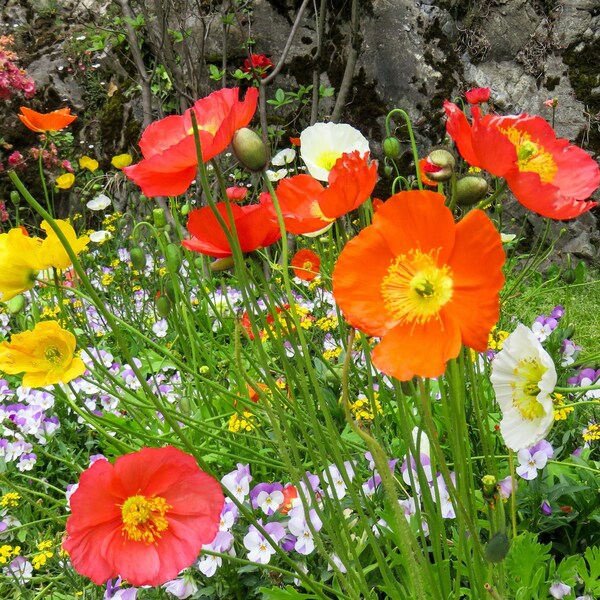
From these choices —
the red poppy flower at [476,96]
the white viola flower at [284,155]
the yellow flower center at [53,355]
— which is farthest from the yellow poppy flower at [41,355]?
the white viola flower at [284,155]

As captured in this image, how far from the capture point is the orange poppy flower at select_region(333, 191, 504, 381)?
1.93 ft

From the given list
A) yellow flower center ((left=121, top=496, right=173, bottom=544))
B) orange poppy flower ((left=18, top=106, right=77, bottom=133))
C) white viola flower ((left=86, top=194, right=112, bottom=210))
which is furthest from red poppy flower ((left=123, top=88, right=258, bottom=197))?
white viola flower ((left=86, top=194, right=112, bottom=210))

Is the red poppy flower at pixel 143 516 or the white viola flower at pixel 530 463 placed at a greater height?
the red poppy flower at pixel 143 516

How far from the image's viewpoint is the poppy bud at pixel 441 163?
28.1 inches

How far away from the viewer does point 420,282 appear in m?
0.63

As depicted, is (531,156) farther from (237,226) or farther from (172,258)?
(172,258)

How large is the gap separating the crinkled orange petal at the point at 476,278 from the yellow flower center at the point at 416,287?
1 centimetres

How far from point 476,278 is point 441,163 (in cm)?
17

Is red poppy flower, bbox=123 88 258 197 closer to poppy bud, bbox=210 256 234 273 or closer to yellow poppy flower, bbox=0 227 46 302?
poppy bud, bbox=210 256 234 273

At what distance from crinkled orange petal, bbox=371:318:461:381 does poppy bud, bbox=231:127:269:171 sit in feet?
0.82

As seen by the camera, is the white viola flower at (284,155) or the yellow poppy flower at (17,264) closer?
the yellow poppy flower at (17,264)

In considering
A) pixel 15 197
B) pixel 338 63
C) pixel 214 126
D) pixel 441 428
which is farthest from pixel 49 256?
pixel 338 63

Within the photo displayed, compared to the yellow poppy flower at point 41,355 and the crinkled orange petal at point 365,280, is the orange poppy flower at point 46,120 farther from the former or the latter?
the crinkled orange petal at point 365,280

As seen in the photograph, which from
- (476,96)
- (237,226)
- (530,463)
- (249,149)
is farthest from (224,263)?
(476,96)
